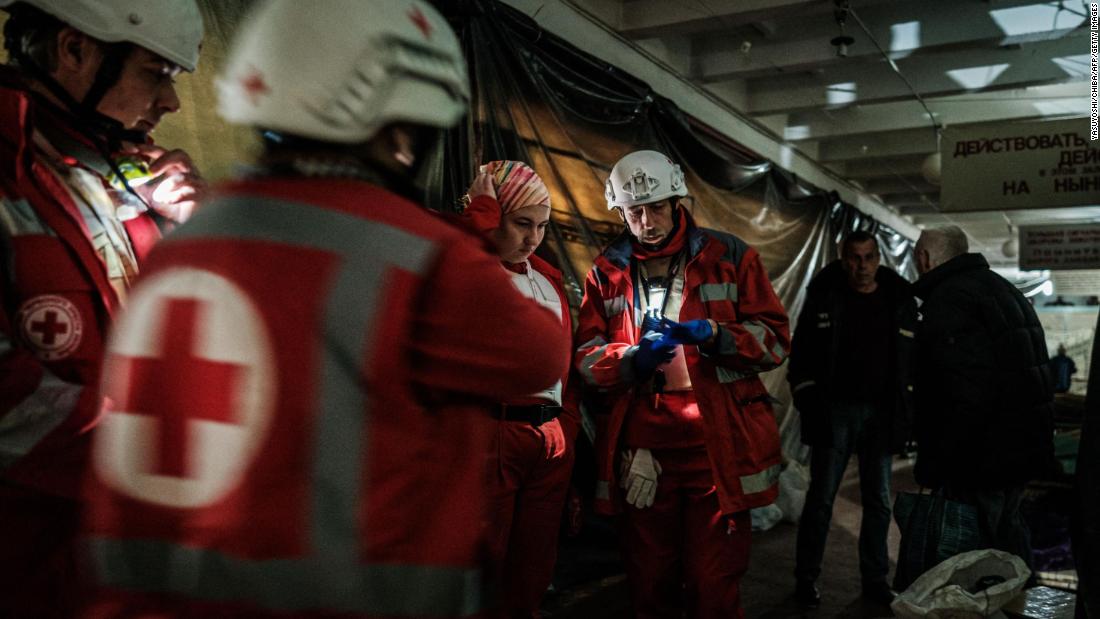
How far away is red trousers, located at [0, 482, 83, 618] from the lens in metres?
1.29

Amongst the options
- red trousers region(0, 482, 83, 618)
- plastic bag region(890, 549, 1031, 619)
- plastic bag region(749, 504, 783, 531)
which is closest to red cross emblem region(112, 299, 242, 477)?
red trousers region(0, 482, 83, 618)

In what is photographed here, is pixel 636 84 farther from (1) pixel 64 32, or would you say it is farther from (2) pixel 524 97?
(1) pixel 64 32

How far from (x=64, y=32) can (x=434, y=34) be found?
0.88 metres

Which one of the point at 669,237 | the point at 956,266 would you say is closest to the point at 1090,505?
the point at 669,237

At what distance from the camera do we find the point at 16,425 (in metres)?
1.26

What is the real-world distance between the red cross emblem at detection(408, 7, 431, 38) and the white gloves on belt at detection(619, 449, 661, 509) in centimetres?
197

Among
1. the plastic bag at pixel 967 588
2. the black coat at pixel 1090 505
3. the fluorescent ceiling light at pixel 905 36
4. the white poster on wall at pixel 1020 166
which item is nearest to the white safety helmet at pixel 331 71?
the black coat at pixel 1090 505

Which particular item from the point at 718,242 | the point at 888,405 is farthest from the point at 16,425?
the point at 888,405

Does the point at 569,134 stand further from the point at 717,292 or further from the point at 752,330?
the point at 752,330

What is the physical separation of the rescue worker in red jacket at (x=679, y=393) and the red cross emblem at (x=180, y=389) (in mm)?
1792

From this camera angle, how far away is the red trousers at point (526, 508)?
8.42ft

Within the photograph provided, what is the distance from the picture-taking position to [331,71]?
3.19 feet

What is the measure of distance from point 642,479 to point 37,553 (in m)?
1.85

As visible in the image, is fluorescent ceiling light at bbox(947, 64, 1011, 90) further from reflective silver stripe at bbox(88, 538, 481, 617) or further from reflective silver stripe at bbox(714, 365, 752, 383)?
reflective silver stripe at bbox(88, 538, 481, 617)
